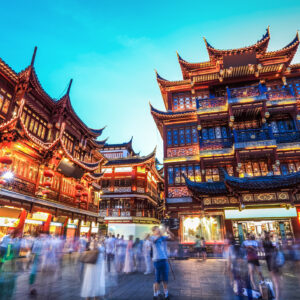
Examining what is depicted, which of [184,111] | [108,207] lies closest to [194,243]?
[184,111]

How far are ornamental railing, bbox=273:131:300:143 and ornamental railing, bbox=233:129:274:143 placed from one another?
126 centimetres

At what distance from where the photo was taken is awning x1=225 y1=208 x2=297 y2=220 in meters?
15.0

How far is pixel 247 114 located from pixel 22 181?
17.7 meters

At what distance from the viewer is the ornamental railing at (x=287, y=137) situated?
16531mm

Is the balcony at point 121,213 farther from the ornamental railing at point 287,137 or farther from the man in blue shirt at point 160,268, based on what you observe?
the man in blue shirt at point 160,268

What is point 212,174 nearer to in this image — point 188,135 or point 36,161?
point 188,135

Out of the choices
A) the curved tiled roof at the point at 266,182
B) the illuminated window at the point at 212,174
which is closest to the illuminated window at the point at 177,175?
the illuminated window at the point at 212,174

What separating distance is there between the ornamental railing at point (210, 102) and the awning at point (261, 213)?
857 cm

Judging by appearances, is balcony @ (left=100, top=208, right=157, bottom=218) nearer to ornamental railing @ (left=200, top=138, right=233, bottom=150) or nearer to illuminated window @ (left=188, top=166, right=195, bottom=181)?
illuminated window @ (left=188, top=166, right=195, bottom=181)

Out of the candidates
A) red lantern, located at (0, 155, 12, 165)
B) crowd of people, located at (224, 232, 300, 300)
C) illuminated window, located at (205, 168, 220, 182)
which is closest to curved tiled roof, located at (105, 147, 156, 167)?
illuminated window, located at (205, 168, 220, 182)

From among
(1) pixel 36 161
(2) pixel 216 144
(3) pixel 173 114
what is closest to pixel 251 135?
(2) pixel 216 144

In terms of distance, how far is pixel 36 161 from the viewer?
53.7 ft

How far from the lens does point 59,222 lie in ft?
63.5

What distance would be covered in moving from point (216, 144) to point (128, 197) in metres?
17.4
